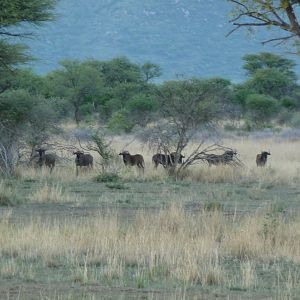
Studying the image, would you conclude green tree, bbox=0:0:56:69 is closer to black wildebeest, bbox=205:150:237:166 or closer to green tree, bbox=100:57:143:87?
Result: black wildebeest, bbox=205:150:237:166

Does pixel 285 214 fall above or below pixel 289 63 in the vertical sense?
below

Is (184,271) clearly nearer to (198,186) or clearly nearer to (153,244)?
(153,244)

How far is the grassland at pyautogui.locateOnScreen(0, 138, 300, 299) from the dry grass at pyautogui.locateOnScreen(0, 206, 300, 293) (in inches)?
0.6

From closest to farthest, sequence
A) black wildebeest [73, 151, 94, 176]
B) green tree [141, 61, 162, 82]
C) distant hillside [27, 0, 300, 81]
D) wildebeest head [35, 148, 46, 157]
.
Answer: black wildebeest [73, 151, 94, 176] < wildebeest head [35, 148, 46, 157] < green tree [141, 61, 162, 82] < distant hillside [27, 0, 300, 81]

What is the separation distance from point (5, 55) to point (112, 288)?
47.3 ft

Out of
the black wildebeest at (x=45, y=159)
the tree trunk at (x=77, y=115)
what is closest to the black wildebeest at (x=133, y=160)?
the black wildebeest at (x=45, y=159)

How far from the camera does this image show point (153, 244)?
38.7 feet

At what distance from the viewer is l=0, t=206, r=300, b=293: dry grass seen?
9.87 metres

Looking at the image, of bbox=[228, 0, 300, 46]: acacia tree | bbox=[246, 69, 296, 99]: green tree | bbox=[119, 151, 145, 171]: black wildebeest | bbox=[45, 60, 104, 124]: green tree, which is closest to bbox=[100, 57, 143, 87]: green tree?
bbox=[45, 60, 104, 124]: green tree

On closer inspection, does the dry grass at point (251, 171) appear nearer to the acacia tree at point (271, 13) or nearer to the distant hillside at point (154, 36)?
the acacia tree at point (271, 13)

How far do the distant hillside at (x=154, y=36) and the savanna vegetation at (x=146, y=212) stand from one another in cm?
11103

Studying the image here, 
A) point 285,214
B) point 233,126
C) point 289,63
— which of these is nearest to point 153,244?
point 285,214

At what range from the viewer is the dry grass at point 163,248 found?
9.87m

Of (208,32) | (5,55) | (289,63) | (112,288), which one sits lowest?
(112,288)
